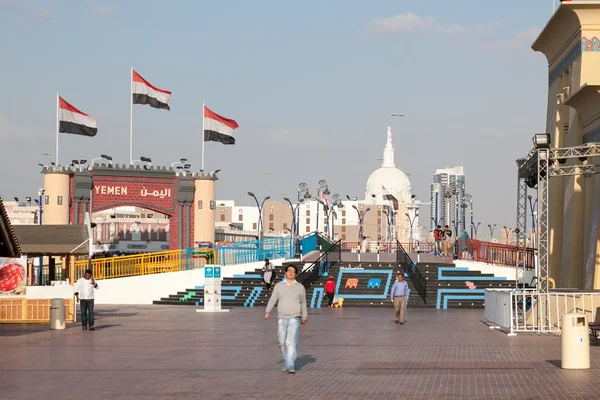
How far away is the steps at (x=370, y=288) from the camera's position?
4153 centimetres

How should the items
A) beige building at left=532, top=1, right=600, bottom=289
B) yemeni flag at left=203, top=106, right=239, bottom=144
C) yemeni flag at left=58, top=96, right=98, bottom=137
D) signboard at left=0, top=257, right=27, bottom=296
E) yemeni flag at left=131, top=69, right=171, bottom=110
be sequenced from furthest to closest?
yemeni flag at left=203, top=106, right=239, bottom=144 → yemeni flag at left=131, top=69, right=171, bottom=110 → yemeni flag at left=58, top=96, right=98, bottom=137 → beige building at left=532, top=1, right=600, bottom=289 → signboard at left=0, top=257, right=27, bottom=296

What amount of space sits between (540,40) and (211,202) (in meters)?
29.4

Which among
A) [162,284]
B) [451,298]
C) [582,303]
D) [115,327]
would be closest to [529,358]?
[582,303]

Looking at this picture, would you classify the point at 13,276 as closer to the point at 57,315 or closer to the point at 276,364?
the point at 57,315

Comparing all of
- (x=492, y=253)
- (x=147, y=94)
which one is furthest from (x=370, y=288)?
(x=147, y=94)

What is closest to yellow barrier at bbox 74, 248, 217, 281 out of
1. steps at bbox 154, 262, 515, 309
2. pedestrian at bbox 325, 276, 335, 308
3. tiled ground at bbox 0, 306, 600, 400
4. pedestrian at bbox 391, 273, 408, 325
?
steps at bbox 154, 262, 515, 309

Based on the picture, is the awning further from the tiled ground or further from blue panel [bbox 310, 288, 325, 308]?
blue panel [bbox 310, 288, 325, 308]

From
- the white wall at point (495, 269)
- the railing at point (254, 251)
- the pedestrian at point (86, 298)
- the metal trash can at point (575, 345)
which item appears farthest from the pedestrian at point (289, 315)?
the railing at point (254, 251)

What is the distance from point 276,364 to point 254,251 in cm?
3213

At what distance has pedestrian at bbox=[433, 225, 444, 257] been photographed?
54719mm

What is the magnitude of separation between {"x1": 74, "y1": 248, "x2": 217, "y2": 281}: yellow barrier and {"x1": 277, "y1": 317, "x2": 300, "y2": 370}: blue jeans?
96.8ft

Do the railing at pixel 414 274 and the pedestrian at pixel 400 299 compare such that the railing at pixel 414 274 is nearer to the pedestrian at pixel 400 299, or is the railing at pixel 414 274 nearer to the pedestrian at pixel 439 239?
the pedestrian at pixel 439 239

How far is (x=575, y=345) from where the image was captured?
16047 mm

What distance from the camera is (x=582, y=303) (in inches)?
927
